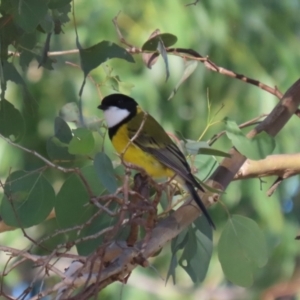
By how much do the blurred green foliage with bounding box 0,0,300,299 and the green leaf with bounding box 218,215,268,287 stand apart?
3.95ft

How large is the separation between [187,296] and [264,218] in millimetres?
644

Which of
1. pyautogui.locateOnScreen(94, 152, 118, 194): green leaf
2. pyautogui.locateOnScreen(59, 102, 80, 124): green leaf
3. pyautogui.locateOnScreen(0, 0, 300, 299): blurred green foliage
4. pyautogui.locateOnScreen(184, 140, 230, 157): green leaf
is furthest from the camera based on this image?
pyautogui.locateOnScreen(0, 0, 300, 299): blurred green foliage

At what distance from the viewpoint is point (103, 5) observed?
112 inches

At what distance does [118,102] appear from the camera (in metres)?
2.07

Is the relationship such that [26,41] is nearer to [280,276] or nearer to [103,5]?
[103,5]

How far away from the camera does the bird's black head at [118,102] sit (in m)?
2.06

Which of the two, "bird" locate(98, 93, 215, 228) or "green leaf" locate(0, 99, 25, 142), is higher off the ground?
"green leaf" locate(0, 99, 25, 142)

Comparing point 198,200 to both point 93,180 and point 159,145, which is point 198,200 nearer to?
point 93,180

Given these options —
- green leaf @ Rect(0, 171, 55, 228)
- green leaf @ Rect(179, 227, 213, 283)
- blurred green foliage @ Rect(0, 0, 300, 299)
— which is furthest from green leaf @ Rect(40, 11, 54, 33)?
blurred green foliage @ Rect(0, 0, 300, 299)

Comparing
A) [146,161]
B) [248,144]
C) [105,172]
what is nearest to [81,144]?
[105,172]

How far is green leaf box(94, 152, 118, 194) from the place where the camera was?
1.17 metres

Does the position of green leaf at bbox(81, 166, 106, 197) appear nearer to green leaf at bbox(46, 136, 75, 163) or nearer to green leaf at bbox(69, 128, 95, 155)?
green leaf at bbox(46, 136, 75, 163)

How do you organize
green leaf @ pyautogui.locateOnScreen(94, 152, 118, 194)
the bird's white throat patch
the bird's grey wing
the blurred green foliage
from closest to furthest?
green leaf @ pyautogui.locateOnScreen(94, 152, 118, 194) < the bird's grey wing < the bird's white throat patch < the blurred green foliage

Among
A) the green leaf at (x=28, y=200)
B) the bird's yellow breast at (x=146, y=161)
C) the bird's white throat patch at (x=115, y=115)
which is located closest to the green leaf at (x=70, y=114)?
the green leaf at (x=28, y=200)
